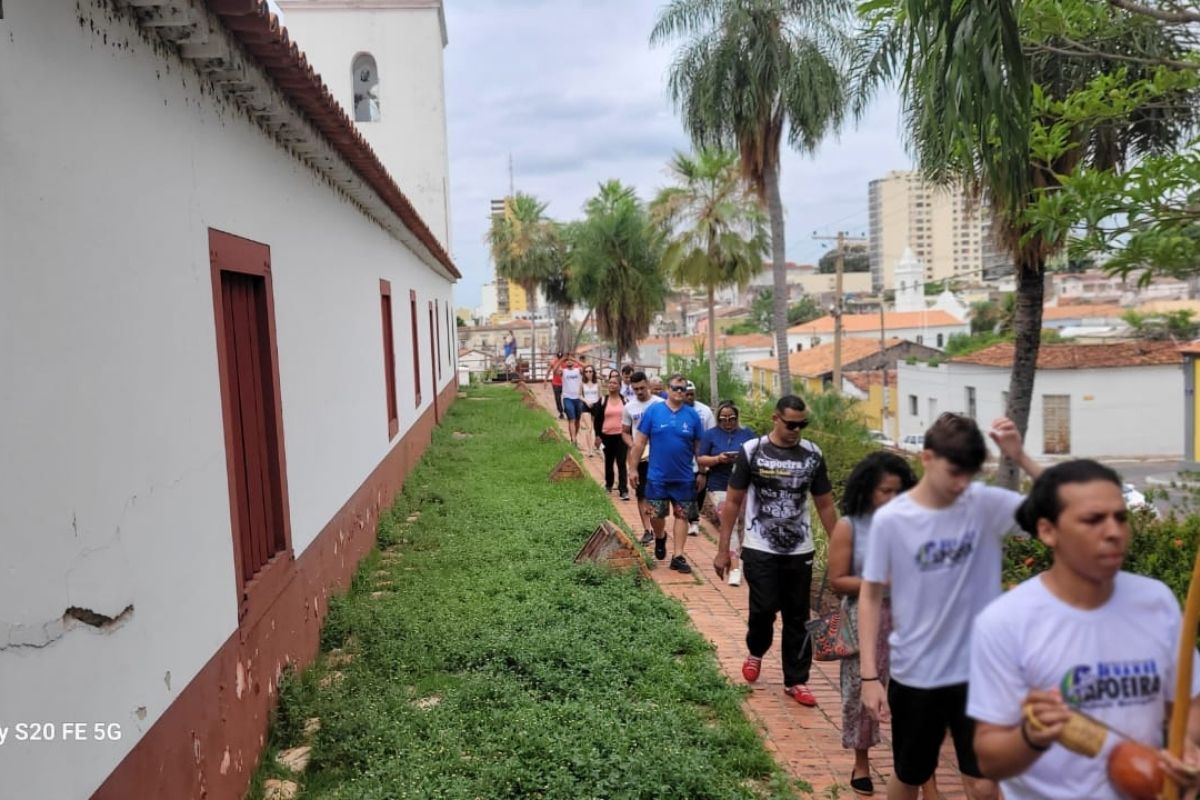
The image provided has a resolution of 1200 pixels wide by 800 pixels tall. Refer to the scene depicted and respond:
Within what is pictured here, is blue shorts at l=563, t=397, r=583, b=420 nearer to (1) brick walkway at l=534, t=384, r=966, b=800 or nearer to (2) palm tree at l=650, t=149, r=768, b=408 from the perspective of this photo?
(2) palm tree at l=650, t=149, r=768, b=408

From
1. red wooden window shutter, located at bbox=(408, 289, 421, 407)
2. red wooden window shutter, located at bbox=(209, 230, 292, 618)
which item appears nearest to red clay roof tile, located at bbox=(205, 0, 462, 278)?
red wooden window shutter, located at bbox=(209, 230, 292, 618)

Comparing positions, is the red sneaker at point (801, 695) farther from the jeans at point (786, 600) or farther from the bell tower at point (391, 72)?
the bell tower at point (391, 72)

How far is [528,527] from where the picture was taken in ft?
30.0

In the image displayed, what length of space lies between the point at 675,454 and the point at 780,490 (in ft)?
9.19

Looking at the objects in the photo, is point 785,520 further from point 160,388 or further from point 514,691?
point 160,388

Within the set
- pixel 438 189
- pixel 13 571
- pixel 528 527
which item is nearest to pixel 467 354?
pixel 438 189

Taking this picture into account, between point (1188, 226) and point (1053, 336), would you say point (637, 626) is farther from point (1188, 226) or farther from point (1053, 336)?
point (1053, 336)

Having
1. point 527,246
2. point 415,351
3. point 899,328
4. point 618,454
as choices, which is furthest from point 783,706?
point 899,328

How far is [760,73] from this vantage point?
15.4 meters

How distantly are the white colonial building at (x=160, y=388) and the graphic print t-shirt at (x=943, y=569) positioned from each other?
264 centimetres

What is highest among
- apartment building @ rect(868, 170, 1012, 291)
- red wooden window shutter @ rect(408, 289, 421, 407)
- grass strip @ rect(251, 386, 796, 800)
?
apartment building @ rect(868, 170, 1012, 291)

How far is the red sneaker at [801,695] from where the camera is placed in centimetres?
498

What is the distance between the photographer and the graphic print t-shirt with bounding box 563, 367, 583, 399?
16469 mm

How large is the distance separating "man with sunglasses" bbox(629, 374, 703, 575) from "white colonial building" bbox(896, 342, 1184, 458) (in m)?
30.2
